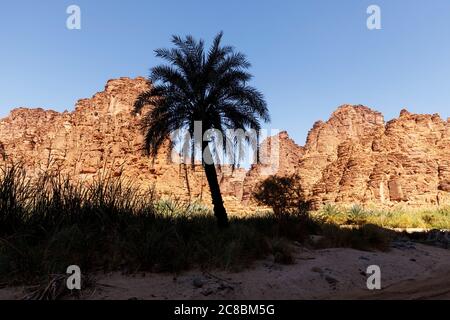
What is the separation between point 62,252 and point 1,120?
10886 centimetres

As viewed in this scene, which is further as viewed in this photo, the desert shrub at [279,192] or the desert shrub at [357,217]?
the desert shrub at [279,192]

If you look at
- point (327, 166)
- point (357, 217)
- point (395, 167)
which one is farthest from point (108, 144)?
point (395, 167)

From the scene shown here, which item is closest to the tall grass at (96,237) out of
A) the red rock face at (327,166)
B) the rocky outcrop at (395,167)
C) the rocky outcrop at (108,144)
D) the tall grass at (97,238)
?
the tall grass at (97,238)

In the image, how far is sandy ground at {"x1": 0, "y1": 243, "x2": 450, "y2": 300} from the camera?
686 centimetres

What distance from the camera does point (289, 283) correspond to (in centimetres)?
777

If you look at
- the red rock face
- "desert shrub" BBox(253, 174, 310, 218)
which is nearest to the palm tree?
→ "desert shrub" BBox(253, 174, 310, 218)

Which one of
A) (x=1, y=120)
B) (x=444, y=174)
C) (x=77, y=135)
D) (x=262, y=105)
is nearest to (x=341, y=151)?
(x=444, y=174)

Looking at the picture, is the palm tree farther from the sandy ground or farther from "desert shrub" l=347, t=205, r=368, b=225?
"desert shrub" l=347, t=205, r=368, b=225

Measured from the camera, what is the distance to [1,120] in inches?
3939

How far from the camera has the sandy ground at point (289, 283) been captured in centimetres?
686

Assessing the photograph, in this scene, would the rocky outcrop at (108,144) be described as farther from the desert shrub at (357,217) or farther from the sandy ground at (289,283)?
the sandy ground at (289,283)

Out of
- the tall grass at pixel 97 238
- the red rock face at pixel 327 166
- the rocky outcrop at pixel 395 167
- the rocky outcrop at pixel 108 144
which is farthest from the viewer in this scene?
the rocky outcrop at pixel 395 167

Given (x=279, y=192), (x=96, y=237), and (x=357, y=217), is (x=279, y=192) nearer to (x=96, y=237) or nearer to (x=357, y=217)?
(x=357, y=217)
